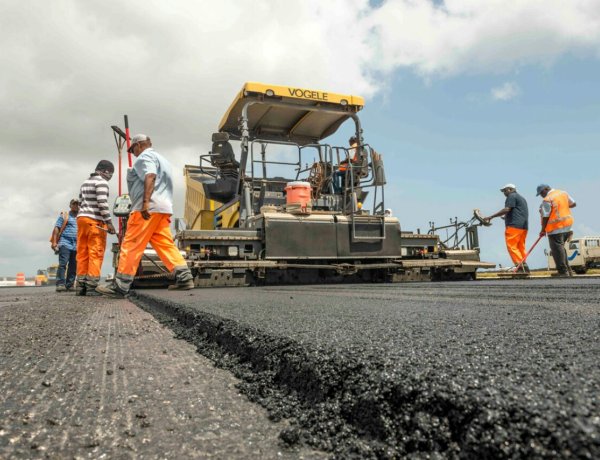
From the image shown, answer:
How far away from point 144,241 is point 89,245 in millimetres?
1442

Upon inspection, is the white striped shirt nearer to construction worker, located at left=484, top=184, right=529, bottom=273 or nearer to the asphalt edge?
the asphalt edge

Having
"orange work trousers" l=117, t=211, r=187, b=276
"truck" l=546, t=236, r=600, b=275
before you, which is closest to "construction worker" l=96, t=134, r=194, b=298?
"orange work trousers" l=117, t=211, r=187, b=276

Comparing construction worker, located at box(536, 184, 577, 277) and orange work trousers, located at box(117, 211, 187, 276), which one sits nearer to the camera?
orange work trousers, located at box(117, 211, 187, 276)

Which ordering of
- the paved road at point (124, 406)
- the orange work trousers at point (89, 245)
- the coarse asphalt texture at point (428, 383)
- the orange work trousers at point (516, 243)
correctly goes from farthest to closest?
the orange work trousers at point (516, 243) → the orange work trousers at point (89, 245) → the paved road at point (124, 406) → the coarse asphalt texture at point (428, 383)

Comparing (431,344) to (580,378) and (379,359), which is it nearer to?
(379,359)

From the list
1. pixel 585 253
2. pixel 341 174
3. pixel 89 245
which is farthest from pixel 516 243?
pixel 585 253

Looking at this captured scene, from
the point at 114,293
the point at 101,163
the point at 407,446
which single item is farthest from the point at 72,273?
the point at 407,446

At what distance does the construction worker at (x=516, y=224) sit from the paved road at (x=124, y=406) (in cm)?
750

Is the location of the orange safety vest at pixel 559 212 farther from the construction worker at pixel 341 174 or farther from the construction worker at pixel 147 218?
the construction worker at pixel 147 218

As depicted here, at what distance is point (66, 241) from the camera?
846cm

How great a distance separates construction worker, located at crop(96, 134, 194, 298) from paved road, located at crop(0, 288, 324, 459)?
110 inches

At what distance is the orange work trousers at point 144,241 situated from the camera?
469 centimetres

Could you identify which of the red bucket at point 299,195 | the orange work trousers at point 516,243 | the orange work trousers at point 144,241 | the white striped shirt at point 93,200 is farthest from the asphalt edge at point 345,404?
the orange work trousers at point 516,243

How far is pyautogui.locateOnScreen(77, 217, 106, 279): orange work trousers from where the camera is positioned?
5.74 metres
